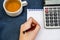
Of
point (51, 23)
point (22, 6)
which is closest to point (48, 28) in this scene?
point (51, 23)

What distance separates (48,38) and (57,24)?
2.9 inches

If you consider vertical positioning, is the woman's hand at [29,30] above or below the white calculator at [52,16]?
below

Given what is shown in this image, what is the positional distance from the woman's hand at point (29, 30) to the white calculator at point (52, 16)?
0.05 metres

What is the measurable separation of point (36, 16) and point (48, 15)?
0.06m

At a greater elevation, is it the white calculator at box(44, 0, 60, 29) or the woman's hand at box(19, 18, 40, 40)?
the white calculator at box(44, 0, 60, 29)

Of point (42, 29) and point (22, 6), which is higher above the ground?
point (22, 6)

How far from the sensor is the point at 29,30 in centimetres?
75

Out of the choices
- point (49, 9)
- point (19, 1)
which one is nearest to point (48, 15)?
point (49, 9)

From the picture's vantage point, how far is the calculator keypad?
2.53 ft

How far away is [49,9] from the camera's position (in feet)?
2.58

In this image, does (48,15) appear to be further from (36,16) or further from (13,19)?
(13,19)

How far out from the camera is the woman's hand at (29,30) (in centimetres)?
74

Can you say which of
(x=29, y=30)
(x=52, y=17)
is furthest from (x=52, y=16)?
(x=29, y=30)

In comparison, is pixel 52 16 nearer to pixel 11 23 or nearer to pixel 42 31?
pixel 42 31
